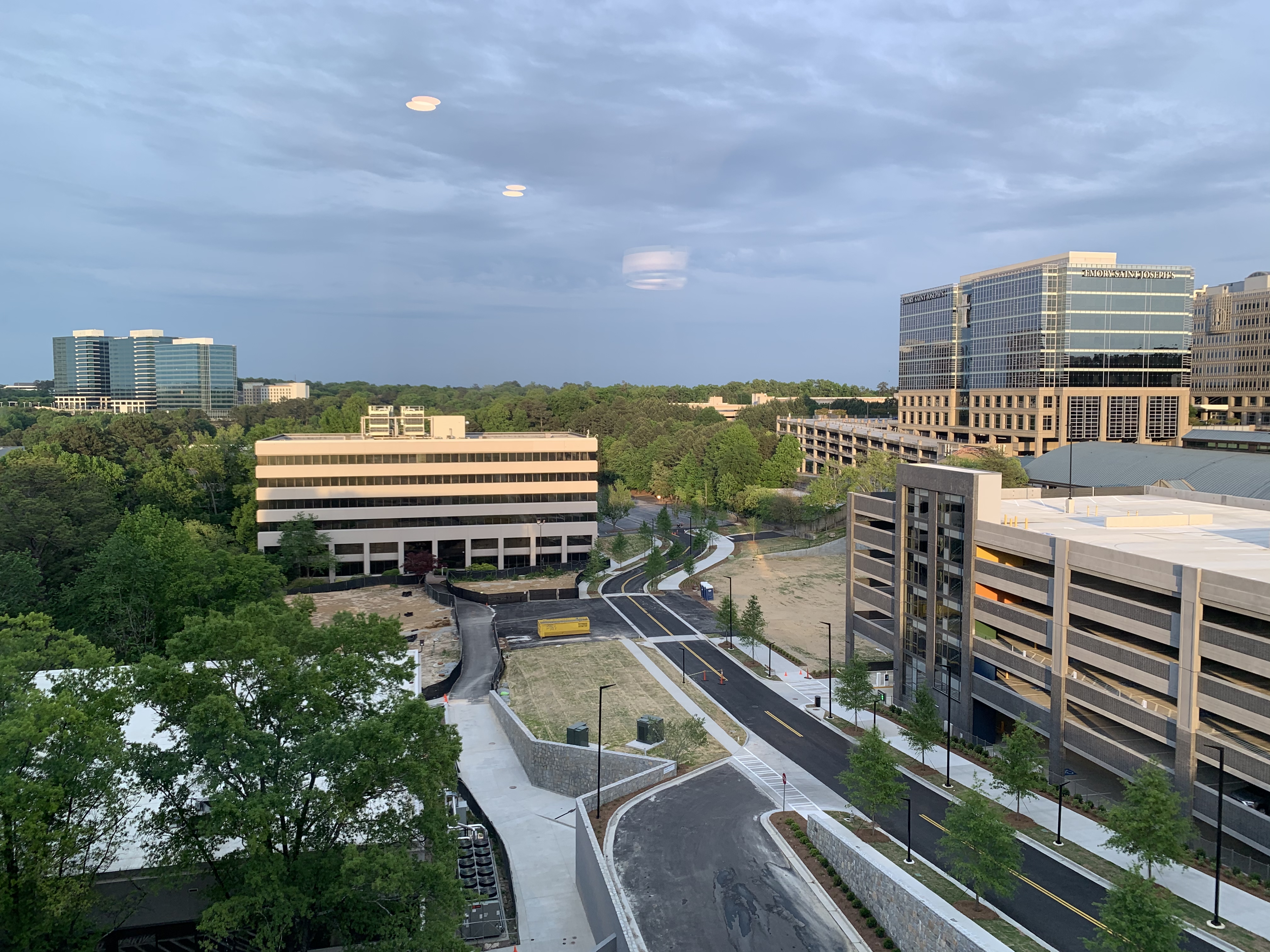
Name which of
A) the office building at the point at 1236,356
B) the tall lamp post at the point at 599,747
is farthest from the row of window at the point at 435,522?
the office building at the point at 1236,356

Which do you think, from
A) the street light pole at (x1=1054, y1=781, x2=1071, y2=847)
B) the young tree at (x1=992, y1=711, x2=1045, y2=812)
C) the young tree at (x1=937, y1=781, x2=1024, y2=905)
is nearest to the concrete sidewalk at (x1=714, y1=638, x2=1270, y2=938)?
the street light pole at (x1=1054, y1=781, x2=1071, y2=847)

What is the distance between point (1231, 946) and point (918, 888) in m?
9.66

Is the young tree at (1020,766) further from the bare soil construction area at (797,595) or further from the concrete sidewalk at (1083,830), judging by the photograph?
the bare soil construction area at (797,595)

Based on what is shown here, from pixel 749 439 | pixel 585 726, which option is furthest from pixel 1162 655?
pixel 749 439

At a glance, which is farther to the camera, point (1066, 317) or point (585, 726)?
point (1066, 317)

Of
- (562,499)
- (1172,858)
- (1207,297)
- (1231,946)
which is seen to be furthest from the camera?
(1207,297)

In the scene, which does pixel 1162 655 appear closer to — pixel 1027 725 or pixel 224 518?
pixel 1027 725

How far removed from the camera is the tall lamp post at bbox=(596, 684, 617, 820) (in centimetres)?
4034

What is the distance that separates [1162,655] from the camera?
38.4m

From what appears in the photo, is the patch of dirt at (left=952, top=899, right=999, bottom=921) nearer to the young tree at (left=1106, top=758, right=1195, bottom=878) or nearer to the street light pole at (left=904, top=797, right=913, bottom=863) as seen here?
the street light pole at (left=904, top=797, right=913, bottom=863)

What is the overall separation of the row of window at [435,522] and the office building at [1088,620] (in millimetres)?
45591

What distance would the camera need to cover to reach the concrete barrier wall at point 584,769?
42875 mm

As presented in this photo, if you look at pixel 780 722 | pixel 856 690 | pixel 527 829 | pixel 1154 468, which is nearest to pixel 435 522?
Result: pixel 780 722

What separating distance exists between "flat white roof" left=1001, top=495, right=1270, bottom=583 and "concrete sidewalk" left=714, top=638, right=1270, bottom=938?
11418 millimetres
